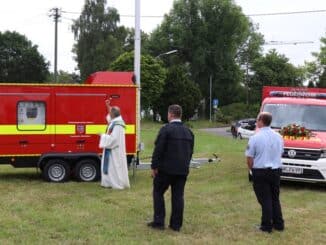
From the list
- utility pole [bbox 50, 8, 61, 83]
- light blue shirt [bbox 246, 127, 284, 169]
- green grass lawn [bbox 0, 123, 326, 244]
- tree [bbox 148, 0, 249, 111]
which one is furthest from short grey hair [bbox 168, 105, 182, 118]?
tree [bbox 148, 0, 249, 111]

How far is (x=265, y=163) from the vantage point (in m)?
9.36

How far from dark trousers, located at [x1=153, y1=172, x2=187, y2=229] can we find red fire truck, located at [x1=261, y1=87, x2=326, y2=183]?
5.50 m

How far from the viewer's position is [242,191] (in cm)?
1373

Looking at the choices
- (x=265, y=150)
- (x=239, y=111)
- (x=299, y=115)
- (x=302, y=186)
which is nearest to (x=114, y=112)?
(x=299, y=115)

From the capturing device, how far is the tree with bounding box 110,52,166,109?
64.6 meters

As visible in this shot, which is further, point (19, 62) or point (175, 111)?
point (19, 62)

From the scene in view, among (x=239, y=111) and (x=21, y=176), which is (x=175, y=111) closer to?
(x=21, y=176)

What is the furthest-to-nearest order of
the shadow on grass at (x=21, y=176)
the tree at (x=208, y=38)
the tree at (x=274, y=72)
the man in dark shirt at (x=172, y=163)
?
the tree at (x=274, y=72)
the tree at (x=208, y=38)
the shadow on grass at (x=21, y=176)
the man in dark shirt at (x=172, y=163)

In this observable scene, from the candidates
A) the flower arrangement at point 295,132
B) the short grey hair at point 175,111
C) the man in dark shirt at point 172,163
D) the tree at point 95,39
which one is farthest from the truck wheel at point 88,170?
the tree at point 95,39

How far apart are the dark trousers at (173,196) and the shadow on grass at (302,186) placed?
594cm

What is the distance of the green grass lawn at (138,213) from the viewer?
8859 millimetres

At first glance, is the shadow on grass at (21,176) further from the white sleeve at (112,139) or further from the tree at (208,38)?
the tree at (208,38)

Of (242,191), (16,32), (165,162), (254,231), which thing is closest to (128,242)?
(165,162)

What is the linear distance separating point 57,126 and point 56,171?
Result: 1066 mm
